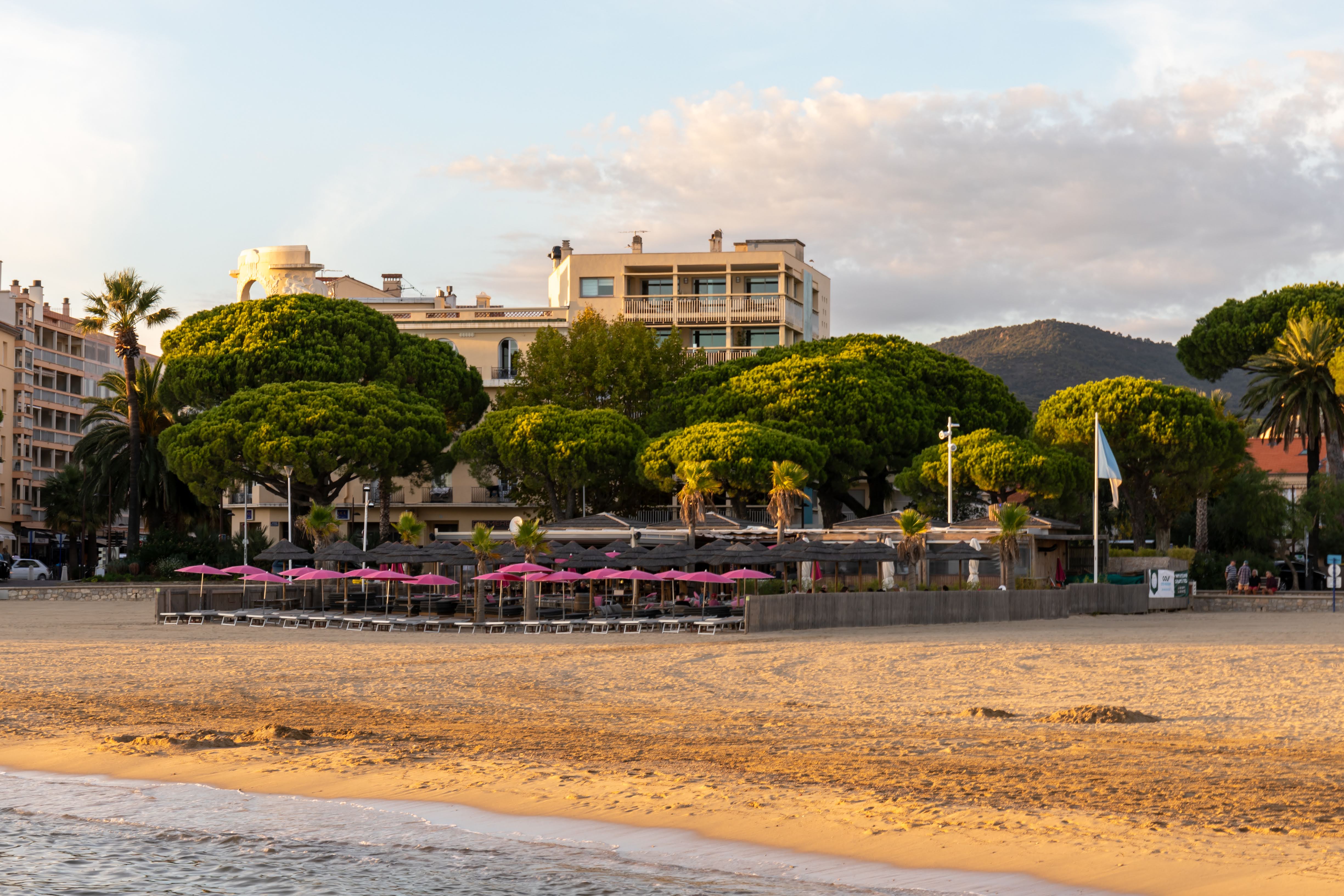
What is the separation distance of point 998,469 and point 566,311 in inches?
1424

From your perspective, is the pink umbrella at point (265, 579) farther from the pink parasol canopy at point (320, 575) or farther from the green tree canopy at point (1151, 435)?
the green tree canopy at point (1151, 435)

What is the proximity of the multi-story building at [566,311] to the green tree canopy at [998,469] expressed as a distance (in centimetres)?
2377

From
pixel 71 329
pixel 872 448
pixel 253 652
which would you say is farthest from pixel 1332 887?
pixel 71 329

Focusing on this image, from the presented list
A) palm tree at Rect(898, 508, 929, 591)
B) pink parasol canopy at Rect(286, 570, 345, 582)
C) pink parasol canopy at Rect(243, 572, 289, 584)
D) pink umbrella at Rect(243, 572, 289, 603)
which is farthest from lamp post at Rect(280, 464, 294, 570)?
palm tree at Rect(898, 508, 929, 591)

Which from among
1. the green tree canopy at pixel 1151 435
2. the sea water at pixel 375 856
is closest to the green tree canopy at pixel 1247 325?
the green tree canopy at pixel 1151 435

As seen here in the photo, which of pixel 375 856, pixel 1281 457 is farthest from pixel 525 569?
pixel 1281 457

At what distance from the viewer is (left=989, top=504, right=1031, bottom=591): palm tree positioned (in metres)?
45.7

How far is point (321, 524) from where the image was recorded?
171ft

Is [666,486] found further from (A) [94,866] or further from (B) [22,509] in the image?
(B) [22,509]

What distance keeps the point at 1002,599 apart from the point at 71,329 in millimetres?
86587

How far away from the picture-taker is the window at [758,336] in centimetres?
8694

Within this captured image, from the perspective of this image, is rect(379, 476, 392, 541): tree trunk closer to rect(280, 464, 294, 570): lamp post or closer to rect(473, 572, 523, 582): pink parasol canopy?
rect(280, 464, 294, 570): lamp post

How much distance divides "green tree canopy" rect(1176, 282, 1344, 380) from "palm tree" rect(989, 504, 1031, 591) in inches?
1167

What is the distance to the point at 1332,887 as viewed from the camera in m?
8.92
